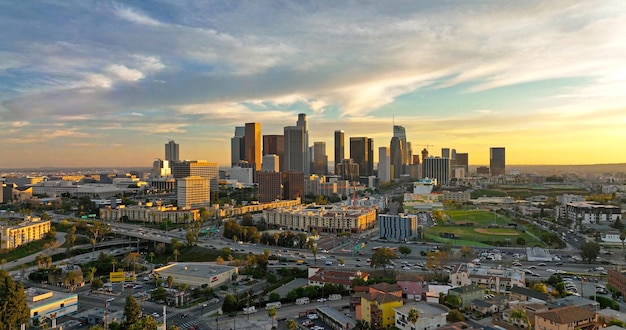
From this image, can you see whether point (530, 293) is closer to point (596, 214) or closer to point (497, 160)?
point (596, 214)

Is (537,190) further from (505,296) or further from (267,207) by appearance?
(505,296)

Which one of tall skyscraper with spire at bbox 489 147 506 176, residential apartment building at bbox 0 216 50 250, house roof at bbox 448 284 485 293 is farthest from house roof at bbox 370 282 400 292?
tall skyscraper with spire at bbox 489 147 506 176

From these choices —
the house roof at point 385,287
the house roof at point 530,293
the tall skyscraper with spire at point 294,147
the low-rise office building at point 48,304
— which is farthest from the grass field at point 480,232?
the tall skyscraper with spire at point 294,147

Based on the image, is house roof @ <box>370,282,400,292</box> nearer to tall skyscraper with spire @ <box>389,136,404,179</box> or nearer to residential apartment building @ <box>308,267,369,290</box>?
residential apartment building @ <box>308,267,369,290</box>

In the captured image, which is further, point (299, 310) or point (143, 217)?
point (143, 217)

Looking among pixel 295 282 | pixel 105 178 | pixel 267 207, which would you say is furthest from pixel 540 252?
pixel 105 178

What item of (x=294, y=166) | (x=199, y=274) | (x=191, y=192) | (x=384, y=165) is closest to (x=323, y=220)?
(x=199, y=274)
